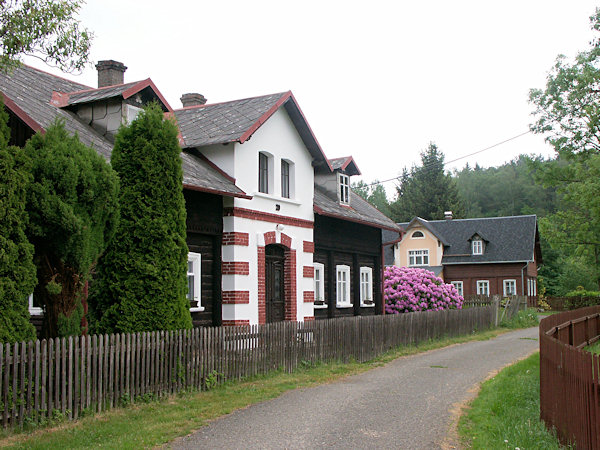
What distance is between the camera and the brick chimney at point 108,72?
19969 millimetres

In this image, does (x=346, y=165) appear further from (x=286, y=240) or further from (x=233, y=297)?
(x=233, y=297)

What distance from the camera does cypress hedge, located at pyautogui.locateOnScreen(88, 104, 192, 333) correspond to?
37.8 ft

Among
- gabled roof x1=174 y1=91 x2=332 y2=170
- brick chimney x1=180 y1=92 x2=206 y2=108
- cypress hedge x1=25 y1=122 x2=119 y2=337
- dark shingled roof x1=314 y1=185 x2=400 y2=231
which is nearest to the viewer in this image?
cypress hedge x1=25 y1=122 x2=119 y2=337

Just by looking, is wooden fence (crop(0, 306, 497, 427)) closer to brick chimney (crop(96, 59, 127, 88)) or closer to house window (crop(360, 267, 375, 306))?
house window (crop(360, 267, 375, 306))

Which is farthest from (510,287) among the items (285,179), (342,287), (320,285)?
(285,179)

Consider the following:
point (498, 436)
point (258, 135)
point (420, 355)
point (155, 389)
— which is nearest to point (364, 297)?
point (420, 355)


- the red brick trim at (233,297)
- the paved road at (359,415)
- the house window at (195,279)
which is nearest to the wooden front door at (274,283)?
the red brick trim at (233,297)

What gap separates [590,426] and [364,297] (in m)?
17.9

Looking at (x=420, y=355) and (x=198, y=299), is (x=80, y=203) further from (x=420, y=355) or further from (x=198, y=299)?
(x=420, y=355)

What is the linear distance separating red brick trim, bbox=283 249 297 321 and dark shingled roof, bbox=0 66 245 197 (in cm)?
331

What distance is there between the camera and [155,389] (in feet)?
36.1


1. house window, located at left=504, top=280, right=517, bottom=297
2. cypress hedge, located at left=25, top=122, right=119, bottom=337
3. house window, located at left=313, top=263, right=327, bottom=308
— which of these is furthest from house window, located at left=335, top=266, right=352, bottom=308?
house window, located at left=504, top=280, right=517, bottom=297

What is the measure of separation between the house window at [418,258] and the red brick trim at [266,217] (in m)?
34.2

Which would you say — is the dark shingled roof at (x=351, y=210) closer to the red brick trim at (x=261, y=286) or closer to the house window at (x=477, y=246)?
the red brick trim at (x=261, y=286)
